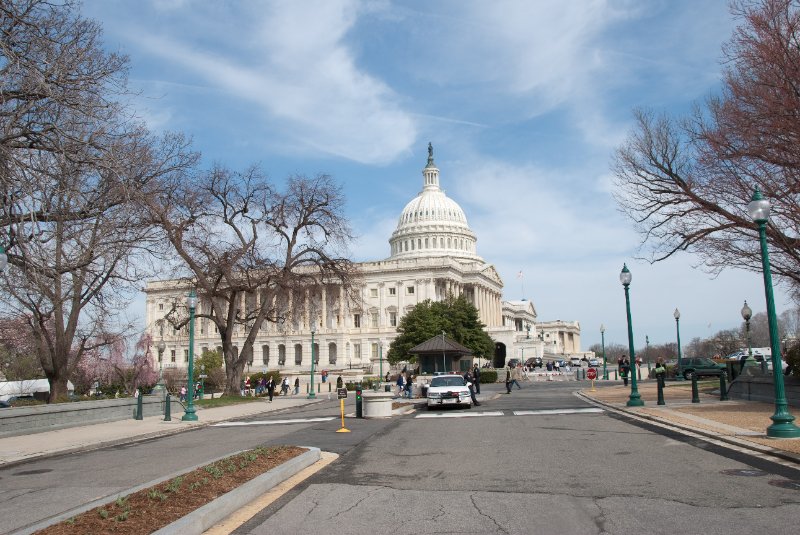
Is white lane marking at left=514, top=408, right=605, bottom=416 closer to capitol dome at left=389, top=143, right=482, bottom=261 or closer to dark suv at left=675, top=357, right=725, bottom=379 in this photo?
dark suv at left=675, top=357, right=725, bottom=379

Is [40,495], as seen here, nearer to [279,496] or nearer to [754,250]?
[279,496]

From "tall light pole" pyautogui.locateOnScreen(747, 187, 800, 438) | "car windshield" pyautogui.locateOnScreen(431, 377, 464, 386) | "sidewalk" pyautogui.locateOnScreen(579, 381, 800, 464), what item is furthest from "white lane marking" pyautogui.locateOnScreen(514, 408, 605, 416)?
"tall light pole" pyautogui.locateOnScreen(747, 187, 800, 438)

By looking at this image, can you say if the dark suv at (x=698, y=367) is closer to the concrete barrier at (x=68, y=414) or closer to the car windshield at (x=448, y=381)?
the car windshield at (x=448, y=381)

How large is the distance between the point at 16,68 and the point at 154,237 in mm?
12119

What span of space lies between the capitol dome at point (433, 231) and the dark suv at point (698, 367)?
95895 millimetres

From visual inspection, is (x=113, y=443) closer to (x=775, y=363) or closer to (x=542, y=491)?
(x=542, y=491)

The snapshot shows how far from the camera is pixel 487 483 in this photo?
1036cm

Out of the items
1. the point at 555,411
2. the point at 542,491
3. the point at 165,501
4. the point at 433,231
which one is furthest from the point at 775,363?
the point at 433,231

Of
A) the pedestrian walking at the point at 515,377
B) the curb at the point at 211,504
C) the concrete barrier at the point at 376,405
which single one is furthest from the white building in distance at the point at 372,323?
the curb at the point at 211,504

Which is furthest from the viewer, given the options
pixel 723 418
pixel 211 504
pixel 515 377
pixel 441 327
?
pixel 441 327

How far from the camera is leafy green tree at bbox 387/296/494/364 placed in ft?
276

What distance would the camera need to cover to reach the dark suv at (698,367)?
46188mm

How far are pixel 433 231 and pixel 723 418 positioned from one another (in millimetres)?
132953

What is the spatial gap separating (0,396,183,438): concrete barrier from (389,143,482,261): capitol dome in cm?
11941
